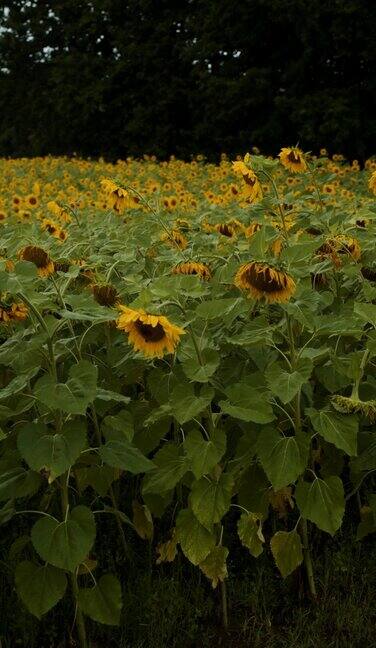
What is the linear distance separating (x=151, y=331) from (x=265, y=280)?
1.09 ft

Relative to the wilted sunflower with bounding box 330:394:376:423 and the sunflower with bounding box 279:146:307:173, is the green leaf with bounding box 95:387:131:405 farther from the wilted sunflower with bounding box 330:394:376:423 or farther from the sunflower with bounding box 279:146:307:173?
the sunflower with bounding box 279:146:307:173

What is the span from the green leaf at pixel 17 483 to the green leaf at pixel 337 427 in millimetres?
729

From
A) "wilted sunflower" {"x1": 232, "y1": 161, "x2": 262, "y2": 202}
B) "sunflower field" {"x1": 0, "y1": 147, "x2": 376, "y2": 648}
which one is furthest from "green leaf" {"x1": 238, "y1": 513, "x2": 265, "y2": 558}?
"wilted sunflower" {"x1": 232, "y1": 161, "x2": 262, "y2": 202}

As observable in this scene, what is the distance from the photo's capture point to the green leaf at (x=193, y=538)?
2.28 m

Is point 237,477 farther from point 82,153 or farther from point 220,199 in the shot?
point 82,153

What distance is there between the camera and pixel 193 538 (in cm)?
230

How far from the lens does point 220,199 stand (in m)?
5.89

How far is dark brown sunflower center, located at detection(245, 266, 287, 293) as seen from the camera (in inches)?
88.5

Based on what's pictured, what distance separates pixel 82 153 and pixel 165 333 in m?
17.1

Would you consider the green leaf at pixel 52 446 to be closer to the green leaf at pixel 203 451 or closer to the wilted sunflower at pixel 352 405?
the green leaf at pixel 203 451

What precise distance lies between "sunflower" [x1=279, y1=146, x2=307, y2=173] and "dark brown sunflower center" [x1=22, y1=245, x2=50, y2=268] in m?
1.18

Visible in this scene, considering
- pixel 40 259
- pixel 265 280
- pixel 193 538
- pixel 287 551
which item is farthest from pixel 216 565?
pixel 40 259

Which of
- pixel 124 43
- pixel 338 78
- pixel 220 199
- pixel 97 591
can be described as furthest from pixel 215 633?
Result: pixel 124 43

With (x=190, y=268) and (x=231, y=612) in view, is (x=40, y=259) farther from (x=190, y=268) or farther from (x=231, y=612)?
(x=231, y=612)
